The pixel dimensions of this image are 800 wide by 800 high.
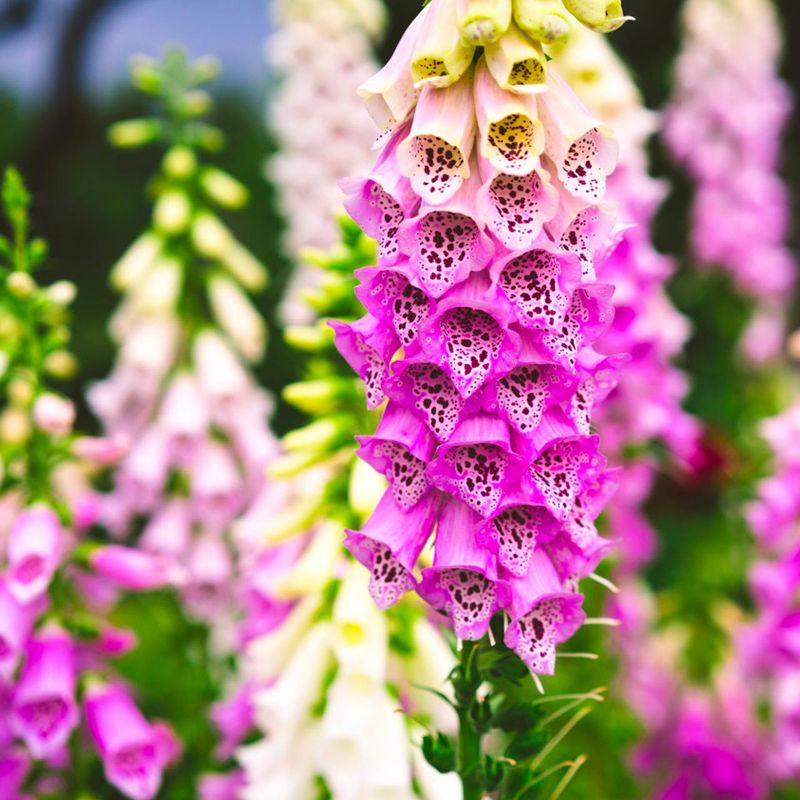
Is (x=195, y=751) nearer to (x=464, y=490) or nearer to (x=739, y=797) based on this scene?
(x=739, y=797)

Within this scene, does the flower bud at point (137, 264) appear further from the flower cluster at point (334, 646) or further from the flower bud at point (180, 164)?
the flower cluster at point (334, 646)

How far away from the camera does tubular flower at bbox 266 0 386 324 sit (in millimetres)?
4375

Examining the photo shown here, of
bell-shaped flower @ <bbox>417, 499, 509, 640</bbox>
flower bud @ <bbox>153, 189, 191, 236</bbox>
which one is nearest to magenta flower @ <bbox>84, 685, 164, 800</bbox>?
bell-shaped flower @ <bbox>417, 499, 509, 640</bbox>

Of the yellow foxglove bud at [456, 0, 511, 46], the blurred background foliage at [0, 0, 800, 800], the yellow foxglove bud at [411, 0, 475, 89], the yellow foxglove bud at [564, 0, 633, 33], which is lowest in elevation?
the blurred background foliage at [0, 0, 800, 800]

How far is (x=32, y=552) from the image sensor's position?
218cm

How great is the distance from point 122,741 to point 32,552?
42 cm

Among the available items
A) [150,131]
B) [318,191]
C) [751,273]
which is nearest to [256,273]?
[150,131]

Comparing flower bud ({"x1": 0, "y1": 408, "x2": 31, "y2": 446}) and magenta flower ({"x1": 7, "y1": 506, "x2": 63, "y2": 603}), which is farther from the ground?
magenta flower ({"x1": 7, "y1": 506, "x2": 63, "y2": 603})

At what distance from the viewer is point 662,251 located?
8.23 m

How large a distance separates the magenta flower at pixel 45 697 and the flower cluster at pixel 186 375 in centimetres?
105

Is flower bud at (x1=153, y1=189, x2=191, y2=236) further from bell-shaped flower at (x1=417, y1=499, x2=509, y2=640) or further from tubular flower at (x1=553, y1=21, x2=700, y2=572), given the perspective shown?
bell-shaped flower at (x1=417, y1=499, x2=509, y2=640)

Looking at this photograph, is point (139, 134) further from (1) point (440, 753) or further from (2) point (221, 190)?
(1) point (440, 753)

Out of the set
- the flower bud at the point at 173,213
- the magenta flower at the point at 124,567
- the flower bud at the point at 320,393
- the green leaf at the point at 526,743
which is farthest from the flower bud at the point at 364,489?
the flower bud at the point at 173,213

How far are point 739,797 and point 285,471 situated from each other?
2.14 m
